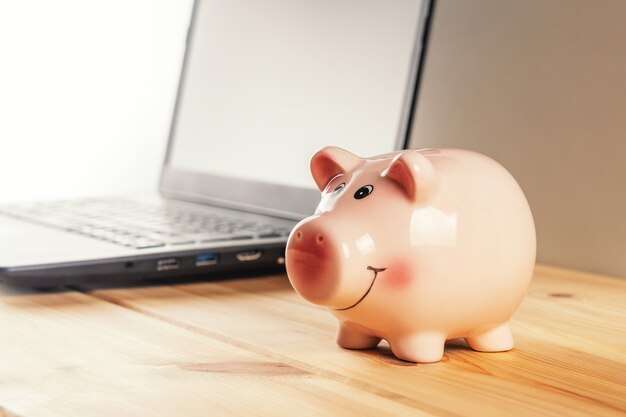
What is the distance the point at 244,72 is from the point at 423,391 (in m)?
0.73

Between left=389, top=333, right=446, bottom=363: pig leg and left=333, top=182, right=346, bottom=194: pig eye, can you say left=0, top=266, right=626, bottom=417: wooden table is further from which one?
left=333, top=182, right=346, bottom=194: pig eye

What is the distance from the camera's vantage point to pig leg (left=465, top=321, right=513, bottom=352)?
586mm

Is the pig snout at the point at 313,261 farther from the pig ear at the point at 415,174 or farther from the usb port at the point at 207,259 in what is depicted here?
the usb port at the point at 207,259

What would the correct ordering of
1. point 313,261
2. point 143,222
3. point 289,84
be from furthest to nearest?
point 289,84
point 143,222
point 313,261

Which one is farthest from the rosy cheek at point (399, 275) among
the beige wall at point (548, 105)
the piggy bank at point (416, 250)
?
the beige wall at point (548, 105)

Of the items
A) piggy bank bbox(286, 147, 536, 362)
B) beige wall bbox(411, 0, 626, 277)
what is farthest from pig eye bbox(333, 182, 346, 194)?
beige wall bbox(411, 0, 626, 277)

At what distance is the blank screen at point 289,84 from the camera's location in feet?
3.06

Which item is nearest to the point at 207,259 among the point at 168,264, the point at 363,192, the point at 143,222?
the point at 168,264

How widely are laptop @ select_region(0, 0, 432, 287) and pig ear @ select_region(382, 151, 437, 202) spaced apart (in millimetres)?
297

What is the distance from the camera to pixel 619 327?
2.35 ft

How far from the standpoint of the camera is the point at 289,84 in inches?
41.9

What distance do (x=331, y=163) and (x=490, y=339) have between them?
164mm

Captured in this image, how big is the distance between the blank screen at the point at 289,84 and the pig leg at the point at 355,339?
345mm

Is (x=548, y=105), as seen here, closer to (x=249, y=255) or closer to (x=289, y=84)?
(x=289, y=84)
